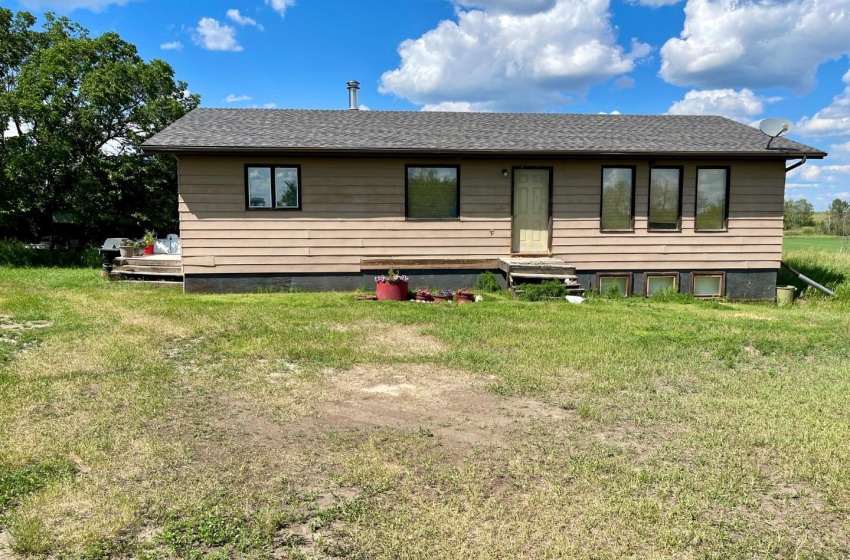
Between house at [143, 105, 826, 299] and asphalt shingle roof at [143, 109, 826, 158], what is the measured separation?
6 centimetres

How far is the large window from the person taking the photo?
11641 mm

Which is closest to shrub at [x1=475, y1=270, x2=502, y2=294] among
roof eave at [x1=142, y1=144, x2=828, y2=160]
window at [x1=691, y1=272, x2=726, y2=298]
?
roof eave at [x1=142, y1=144, x2=828, y2=160]

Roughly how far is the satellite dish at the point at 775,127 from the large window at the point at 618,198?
2805mm

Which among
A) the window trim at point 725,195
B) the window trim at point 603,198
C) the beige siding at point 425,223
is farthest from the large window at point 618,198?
the window trim at point 725,195

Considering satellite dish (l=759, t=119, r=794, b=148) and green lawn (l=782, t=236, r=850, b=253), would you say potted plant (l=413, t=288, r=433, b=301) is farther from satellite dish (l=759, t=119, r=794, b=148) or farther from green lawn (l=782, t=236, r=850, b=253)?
green lawn (l=782, t=236, r=850, b=253)

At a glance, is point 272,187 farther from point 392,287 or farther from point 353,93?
point 353,93

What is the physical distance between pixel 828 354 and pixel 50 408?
8.03 meters

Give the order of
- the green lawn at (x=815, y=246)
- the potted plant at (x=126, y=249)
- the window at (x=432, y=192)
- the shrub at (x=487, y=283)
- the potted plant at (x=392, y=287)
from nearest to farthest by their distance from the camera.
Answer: the potted plant at (x=392, y=287) < the shrub at (x=487, y=283) < the window at (x=432, y=192) < the potted plant at (x=126, y=249) < the green lawn at (x=815, y=246)

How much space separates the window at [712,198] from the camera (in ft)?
38.2

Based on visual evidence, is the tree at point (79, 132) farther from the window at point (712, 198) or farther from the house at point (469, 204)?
the window at point (712, 198)

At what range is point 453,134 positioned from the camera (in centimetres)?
1180

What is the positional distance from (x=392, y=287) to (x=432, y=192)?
Answer: 2.42m

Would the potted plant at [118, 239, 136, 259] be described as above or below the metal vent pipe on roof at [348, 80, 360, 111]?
below

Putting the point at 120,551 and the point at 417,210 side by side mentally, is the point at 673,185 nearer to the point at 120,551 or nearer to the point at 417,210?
the point at 417,210
